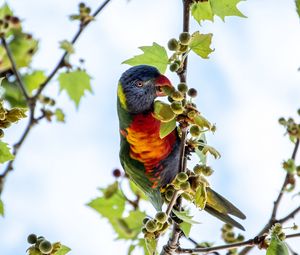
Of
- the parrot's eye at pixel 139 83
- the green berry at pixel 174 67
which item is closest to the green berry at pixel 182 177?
the green berry at pixel 174 67

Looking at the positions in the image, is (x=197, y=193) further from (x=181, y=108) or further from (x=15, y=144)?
(x=15, y=144)

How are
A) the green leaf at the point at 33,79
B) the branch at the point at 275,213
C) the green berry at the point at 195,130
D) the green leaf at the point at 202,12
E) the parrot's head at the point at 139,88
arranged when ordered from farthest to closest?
the green leaf at the point at 33,79, the parrot's head at the point at 139,88, the branch at the point at 275,213, the green leaf at the point at 202,12, the green berry at the point at 195,130

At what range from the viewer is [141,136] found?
112 inches

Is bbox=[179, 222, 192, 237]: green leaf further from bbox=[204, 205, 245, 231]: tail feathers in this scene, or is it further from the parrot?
bbox=[204, 205, 245, 231]: tail feathers

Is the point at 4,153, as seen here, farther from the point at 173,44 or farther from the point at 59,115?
the point at 59,115

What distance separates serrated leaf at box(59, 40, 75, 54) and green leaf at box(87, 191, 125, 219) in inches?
34.8

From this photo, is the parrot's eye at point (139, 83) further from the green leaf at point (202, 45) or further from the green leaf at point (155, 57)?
the green leaf at point (202, 45)

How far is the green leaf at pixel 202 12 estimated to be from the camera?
192cm

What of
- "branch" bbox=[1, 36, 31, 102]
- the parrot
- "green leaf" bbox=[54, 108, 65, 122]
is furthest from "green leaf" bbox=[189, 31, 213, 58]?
"green leaf" bbox=[54, 108, 65, 122]

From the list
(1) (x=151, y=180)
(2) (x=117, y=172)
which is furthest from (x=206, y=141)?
(1) (x=151, y=180)

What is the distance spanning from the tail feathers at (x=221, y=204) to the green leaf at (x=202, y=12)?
4.71 ft

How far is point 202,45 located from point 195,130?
313mm

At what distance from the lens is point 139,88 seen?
2.81m

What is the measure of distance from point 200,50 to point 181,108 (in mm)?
272
